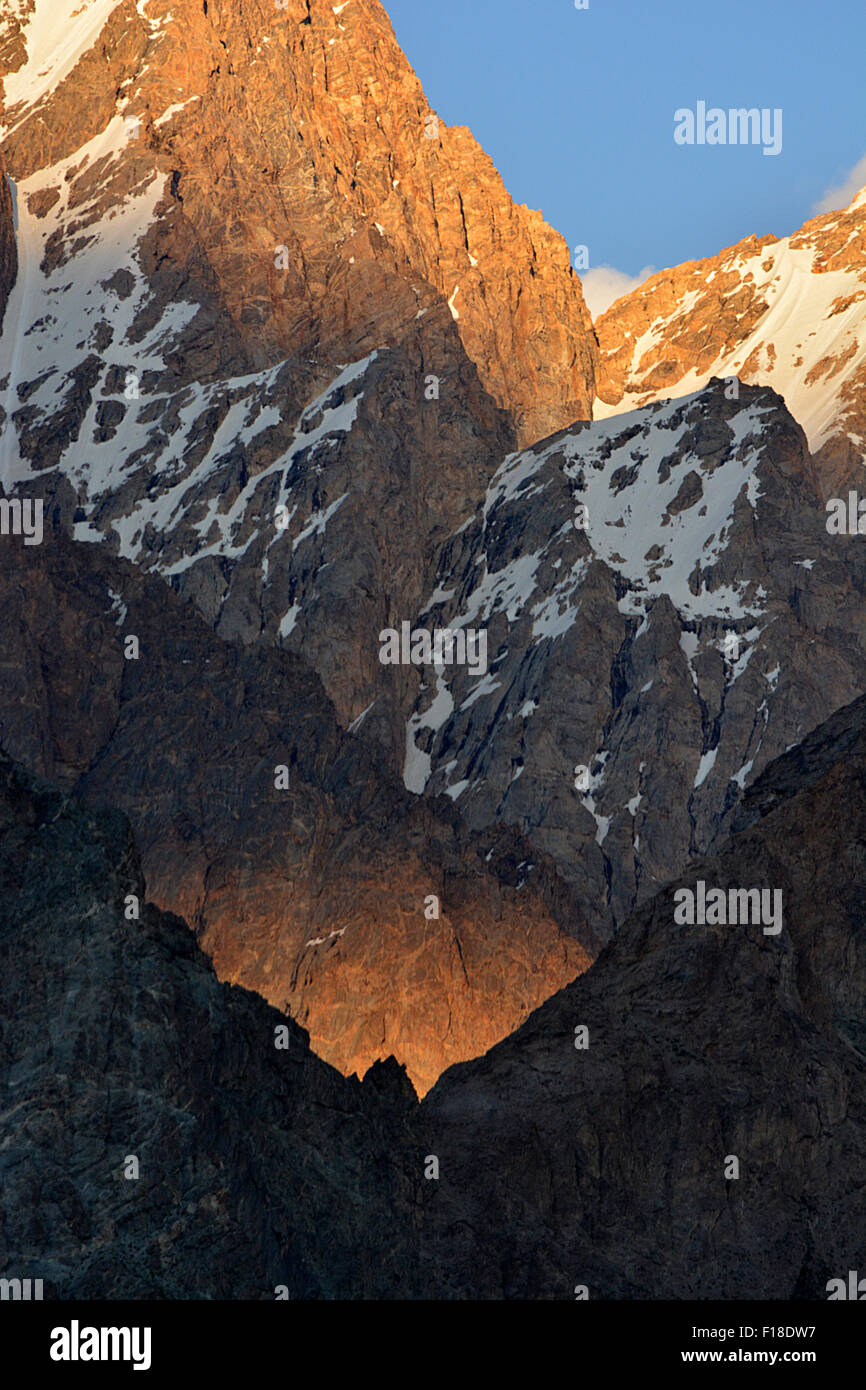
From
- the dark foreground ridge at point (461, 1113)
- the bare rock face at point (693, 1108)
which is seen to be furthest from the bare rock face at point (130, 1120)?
the bare rock face at point (693, 1108)

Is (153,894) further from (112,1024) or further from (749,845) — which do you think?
(112,1024)

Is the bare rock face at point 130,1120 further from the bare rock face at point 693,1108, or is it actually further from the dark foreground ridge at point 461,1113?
the bare rock face at point 693,1108

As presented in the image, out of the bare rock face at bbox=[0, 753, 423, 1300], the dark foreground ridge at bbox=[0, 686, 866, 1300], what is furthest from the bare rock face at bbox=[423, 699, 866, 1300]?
the bare rock face at bbox=[0, 753, 423, 1300]

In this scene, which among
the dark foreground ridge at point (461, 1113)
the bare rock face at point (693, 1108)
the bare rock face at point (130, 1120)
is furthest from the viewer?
the bare rock face at point (693, 1108)

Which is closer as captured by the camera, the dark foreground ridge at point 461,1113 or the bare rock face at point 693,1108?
the dark foreground ridge at point 461,1113

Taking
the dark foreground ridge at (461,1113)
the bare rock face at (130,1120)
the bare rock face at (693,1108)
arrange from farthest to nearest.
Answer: the bare rock face at (693,1108)
the dark foreground ridge at (461,1113)
the bare rock face at (130,1120)
